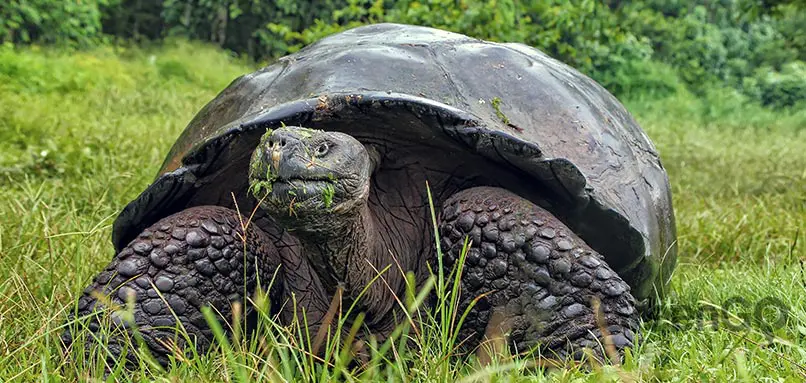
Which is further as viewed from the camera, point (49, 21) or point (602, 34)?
point (49, 21)

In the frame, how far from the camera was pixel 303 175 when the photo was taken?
1.60 meters

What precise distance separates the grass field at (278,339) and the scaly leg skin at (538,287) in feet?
0.35

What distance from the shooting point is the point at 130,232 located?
85.6 inches

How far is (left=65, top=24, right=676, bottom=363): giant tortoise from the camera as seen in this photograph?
5.98 feet

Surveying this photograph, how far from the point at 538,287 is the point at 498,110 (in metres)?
0.47

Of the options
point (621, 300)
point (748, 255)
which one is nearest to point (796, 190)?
point (748, 255)

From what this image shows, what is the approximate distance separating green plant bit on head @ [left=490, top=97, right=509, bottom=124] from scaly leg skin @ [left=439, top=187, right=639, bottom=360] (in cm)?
23

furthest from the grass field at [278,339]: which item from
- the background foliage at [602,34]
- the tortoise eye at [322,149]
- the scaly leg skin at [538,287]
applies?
the background foliage at [602,34]

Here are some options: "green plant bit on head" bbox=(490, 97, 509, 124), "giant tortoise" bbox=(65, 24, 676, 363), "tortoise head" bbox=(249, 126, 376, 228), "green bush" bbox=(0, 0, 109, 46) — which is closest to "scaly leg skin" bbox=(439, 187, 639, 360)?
"giant tortoise" bbox=(65, 24, 676, 363)

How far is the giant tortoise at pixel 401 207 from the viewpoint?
1823 mm

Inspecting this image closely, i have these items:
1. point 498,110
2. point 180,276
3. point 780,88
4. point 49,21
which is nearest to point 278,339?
point 180,276

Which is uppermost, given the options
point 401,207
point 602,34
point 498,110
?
point 498,110

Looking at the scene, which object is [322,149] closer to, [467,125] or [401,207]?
[467,125]

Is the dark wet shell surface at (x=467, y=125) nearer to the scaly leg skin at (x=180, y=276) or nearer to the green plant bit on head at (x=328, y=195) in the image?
the scaly leg skin at (x=180, y=276)
